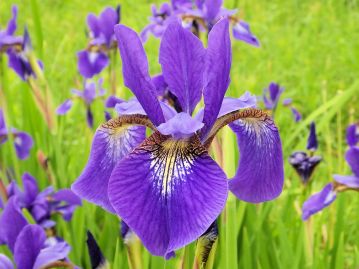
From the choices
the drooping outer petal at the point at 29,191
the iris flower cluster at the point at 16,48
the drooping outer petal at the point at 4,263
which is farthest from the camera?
the iris flower cluster at the point at 16,48

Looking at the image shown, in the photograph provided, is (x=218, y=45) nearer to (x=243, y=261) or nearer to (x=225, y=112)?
(x=225, y=112)

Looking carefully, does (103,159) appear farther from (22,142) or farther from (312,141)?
(22,142)

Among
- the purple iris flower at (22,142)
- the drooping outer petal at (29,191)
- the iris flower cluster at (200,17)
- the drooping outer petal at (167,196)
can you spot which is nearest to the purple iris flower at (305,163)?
the iris flower cluster at (200,17)

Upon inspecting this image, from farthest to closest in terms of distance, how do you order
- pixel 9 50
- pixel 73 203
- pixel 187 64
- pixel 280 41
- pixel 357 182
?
1. pixel 280 41
2. pixel 9 50
3. pixel 73 203
4. pixel 357 182
5. pixel 187 64

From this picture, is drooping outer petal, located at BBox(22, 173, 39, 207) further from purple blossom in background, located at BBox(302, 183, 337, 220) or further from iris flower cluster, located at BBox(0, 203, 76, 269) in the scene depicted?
purple blossom in background, located at BBox(302, 183, 337, 220)

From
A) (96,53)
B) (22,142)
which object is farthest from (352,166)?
(96,53)

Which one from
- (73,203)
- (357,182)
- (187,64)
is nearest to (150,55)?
(73,203)

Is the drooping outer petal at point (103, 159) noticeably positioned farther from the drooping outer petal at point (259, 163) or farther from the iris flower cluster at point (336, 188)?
the iris flower cluster at point (336, 188)
